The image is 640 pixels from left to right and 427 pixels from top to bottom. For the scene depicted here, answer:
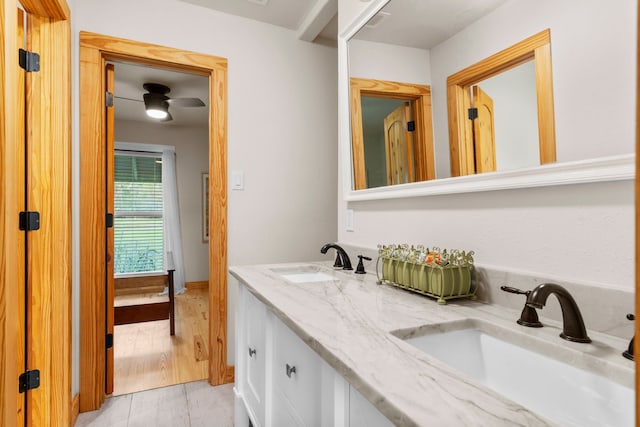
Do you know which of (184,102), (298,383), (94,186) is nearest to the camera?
(298,383)

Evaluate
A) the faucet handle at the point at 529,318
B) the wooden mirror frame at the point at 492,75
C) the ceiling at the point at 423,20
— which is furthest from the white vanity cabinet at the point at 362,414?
the ceiling at the point at 423,20

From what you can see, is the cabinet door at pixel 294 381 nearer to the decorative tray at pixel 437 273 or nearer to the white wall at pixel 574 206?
the decorative tray at pixel 437 273

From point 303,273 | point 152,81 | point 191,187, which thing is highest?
point 152,81

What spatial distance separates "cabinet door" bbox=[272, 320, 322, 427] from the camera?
774 millimetres

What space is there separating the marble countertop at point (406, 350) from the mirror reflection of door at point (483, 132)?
414 millimetres

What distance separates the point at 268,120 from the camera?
2443 mm

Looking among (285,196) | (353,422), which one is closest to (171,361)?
(285,196)

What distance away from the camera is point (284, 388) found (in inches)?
38.6

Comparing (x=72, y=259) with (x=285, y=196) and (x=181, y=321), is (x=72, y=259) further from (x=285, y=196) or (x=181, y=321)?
(x=181, y=321)

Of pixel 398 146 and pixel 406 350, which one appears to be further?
pixel 398 146

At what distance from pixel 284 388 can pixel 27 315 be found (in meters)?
1.44

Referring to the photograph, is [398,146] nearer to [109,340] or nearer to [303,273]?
[303,273]

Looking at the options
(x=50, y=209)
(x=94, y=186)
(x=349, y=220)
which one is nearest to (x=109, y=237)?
(x=94, y=186)

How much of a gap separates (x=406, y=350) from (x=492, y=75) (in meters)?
0.84
